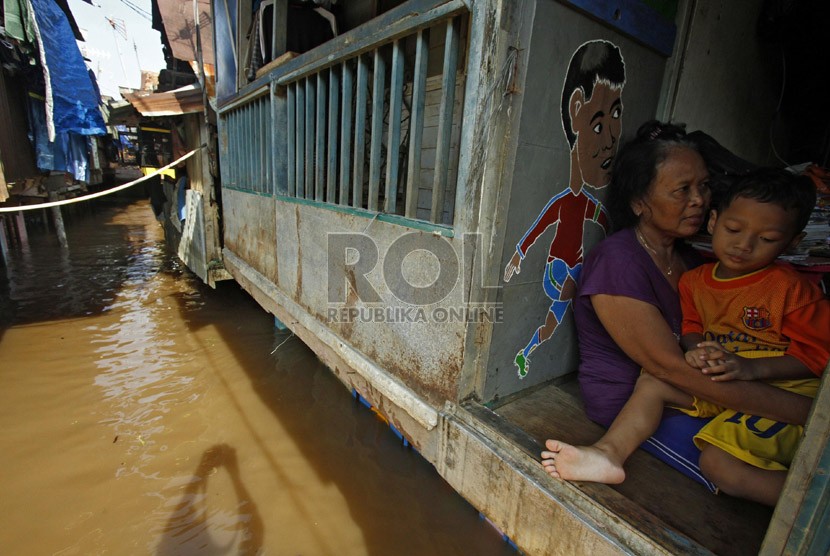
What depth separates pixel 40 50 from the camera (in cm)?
631

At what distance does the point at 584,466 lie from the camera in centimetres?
135

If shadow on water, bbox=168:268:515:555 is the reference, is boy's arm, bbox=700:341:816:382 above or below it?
above

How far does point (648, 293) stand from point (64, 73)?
975 centimetres

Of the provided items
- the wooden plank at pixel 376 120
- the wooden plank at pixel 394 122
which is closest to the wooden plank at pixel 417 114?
the wooden plank at pixel 394 122

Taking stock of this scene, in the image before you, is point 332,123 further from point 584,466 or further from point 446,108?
point 584,466

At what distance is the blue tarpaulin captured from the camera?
6.49 metres

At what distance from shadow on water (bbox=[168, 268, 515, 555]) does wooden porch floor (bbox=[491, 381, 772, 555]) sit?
1.22 meters

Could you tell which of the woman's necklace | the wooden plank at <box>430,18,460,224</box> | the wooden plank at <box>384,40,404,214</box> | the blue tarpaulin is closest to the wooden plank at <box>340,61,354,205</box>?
the wooden plank at <box>384,40,404,214</box>

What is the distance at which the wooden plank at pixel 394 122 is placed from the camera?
1.97 m

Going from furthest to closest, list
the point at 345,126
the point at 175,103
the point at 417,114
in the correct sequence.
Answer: the point at 175,103
the point at 345,126
the point at 417,114

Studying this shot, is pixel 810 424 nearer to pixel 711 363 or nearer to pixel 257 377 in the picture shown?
pixel 711 363

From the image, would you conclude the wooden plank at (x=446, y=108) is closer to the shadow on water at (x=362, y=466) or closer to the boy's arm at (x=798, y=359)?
the boy's arm at (x=798, y=359)

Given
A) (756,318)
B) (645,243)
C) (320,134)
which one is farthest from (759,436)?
(320,134)

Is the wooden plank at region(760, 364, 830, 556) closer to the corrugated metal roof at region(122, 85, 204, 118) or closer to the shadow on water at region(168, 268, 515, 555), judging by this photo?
the shadow on water at region(168, 268, 515, 555)
